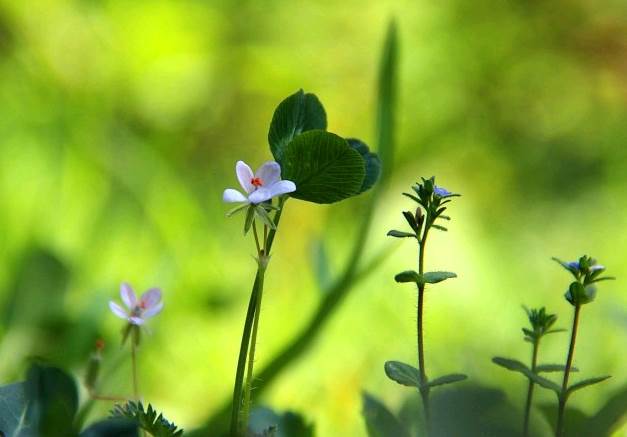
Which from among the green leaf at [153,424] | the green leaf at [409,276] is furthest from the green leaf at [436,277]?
the green leaf at [153,424]

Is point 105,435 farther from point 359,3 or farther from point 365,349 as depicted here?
point 359,3

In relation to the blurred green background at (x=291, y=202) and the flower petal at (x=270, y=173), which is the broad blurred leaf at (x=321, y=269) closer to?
the blurred green background at (x=291, y=202)

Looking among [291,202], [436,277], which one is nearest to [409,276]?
[436,277]

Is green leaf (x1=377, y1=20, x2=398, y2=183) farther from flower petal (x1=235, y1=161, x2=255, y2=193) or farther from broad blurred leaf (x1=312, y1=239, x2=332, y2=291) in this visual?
flower petal (x1=235, y1=161, x2=255, y2=193)

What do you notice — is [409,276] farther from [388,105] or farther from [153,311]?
[388,105]

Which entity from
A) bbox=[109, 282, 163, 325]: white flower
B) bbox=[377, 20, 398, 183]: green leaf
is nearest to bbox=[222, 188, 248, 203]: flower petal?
bbox=[109, 282, 163, 325]: white flower

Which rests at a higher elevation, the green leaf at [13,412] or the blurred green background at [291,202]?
the blurred green background at [291,202]
